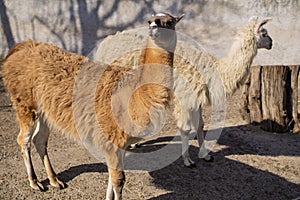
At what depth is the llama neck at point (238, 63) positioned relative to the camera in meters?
4.70

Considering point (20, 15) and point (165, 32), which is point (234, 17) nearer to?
point (20, 15)

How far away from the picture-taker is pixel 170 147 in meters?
5.13

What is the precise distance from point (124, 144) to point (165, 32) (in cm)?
96

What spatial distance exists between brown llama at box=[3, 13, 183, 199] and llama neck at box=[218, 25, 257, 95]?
55.1 inches

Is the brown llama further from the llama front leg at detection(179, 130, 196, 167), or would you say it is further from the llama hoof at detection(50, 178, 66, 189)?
the llama front leg at detection(179, 130, 196, 167)

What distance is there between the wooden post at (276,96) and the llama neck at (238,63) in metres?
1.07

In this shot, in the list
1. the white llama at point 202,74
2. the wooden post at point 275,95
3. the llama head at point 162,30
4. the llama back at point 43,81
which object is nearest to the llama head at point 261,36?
the white llama at point 202,74

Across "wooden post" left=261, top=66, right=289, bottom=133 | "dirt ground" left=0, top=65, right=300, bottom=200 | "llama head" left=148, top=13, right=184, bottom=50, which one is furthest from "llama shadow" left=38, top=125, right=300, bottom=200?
"llama head" left=148, top=13, right=184, bottom=50

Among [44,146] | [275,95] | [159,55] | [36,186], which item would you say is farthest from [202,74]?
[36,186]

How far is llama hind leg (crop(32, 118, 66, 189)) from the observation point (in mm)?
4016

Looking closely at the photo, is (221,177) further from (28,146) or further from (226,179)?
(28,146)

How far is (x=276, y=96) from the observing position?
5684mm

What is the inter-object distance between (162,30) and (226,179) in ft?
6.46

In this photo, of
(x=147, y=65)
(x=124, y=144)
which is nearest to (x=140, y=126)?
(x=124, y=144)
